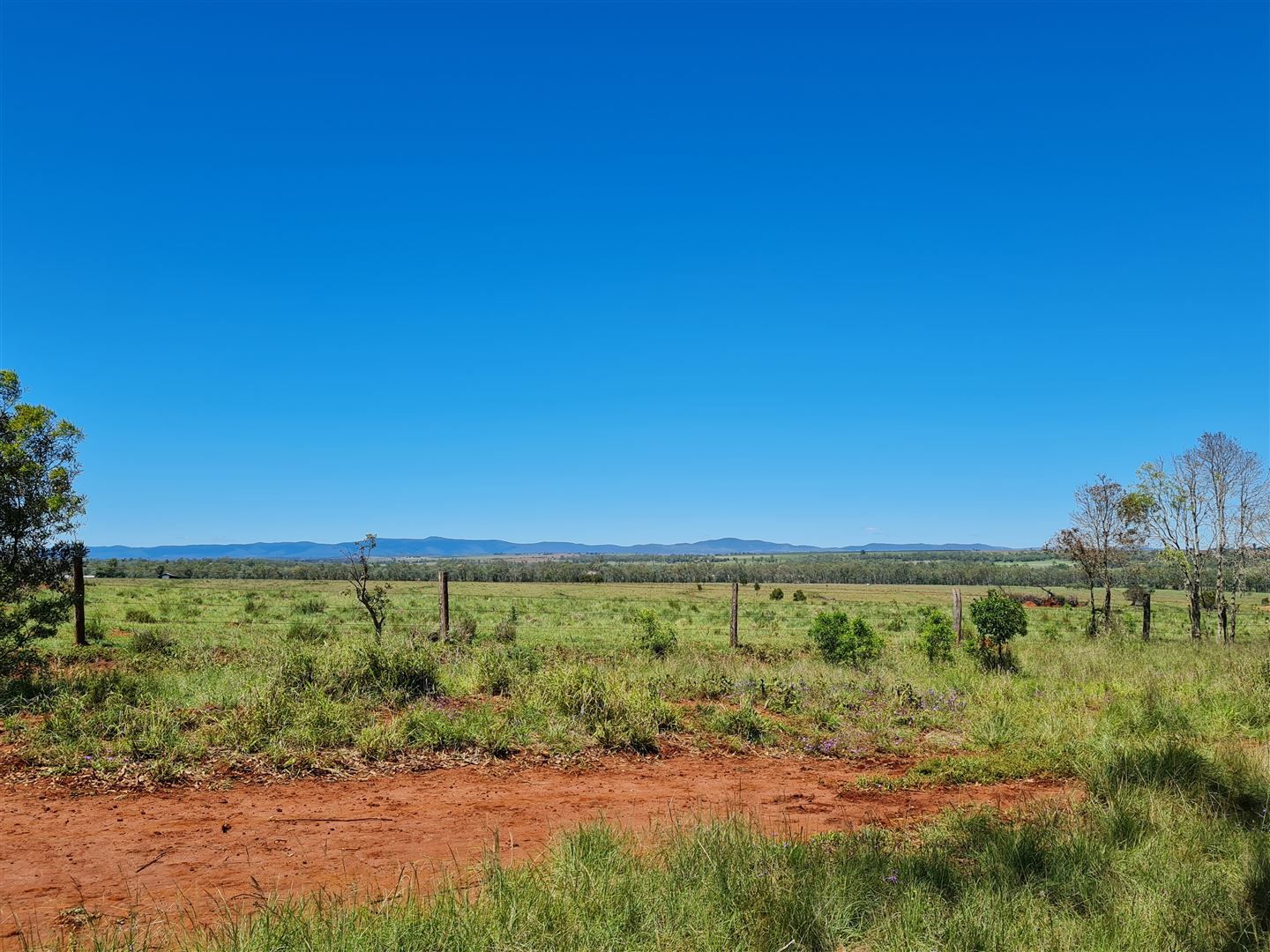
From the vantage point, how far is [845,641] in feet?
60.4

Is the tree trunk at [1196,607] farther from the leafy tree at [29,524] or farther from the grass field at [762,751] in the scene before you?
the leafy tree at [29,524]

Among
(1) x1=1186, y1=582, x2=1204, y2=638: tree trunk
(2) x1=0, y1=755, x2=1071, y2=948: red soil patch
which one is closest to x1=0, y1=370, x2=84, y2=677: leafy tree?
(2) x1=0, y1=755, x2=1071, y2=948: red soil patch

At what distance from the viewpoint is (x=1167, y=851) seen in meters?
6.07

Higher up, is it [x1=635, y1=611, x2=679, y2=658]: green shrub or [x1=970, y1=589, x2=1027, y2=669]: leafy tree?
[x1=970, y1=589, x2=1027, y2=669]: leafy tree

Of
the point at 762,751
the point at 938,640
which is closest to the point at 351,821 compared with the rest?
the point at 762,751

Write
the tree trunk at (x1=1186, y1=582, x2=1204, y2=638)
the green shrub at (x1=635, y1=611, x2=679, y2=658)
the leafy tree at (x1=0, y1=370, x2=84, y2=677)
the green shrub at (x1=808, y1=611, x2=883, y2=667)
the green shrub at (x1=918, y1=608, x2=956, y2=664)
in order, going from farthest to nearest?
the tree trunk at (x1=1186, y1=582, x2=1204, y2=638) → the green shrub at (x1=635, y1=611, x2=679, y2=658) → the green shrub at (x1=918, y1=608, x2=956, y2=664) → the green shrub at (x1=808, y1=611, x2=883, y2=667) → the leafy tree at (x1=0, y1=370, x2=84, y2=677)

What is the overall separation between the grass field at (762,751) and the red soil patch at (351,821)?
21.5 inches

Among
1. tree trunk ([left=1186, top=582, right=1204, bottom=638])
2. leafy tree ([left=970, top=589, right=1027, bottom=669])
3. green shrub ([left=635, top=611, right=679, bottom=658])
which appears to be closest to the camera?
leafy tree ([left=970, top=589, right=1027, bottom=669])

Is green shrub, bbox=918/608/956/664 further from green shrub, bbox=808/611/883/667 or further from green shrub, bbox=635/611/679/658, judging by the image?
green shrub, bbox=635/611/679/658

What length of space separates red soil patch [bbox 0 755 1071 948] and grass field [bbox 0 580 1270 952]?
21.5 inches

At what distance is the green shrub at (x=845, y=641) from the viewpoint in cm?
1811

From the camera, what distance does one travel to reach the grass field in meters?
4.79

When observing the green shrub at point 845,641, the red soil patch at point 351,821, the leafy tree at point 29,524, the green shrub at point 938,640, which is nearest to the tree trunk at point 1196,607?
the green shrub at point 938,640

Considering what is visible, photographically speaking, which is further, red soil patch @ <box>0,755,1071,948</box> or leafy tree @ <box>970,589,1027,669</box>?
leafy tree @ <box>970,589,1027,669</box>
